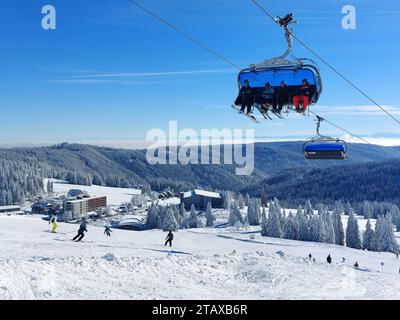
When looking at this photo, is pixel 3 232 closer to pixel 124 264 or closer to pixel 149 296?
pixel 124 264

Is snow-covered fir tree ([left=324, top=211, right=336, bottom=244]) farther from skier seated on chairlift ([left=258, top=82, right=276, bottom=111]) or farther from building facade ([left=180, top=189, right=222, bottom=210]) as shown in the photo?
building facade ([left=180, top=189, right=222, bottom=210])

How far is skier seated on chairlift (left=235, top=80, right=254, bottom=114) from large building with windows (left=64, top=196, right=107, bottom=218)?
127 meters

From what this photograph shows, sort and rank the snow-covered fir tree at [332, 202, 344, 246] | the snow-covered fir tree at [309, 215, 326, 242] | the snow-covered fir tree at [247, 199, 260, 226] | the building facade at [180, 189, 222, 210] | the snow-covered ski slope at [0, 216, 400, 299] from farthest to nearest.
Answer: the building facade at [180, 189, 222, 210], the snow-covered fir tree at [247, 199, 260, 226], the snow-covered fir tree at [332, 202, 344, 246], the snow-covered fir tree at [309, 215, 326, 242], the snow-covered ski slope at [0, 216, 400, 299]

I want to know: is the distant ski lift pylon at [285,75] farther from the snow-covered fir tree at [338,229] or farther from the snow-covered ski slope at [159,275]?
the snow-covered fir tree at [338,229]

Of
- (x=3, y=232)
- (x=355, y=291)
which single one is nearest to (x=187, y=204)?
(x=3, y=232)

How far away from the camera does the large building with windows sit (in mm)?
137125

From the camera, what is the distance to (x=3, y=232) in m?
28.5

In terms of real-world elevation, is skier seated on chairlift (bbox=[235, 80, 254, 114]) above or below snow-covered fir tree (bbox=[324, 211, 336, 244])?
above

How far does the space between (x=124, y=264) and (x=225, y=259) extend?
256 inches

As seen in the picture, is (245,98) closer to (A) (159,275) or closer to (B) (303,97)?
(B) (303,97)

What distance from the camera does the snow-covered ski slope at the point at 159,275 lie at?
51.9 feet

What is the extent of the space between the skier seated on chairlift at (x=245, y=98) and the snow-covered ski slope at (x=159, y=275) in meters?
7.89

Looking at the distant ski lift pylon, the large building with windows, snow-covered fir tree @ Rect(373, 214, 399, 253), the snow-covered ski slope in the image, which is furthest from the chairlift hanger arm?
the large building with windows

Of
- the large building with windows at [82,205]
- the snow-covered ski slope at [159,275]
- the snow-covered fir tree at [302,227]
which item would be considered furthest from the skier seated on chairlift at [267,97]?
the large building with windows at [82,205]
